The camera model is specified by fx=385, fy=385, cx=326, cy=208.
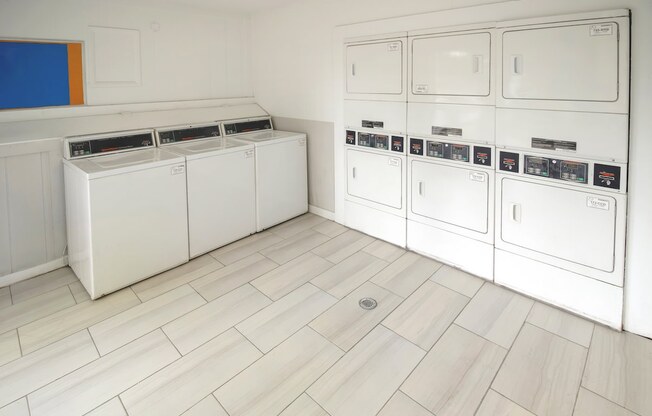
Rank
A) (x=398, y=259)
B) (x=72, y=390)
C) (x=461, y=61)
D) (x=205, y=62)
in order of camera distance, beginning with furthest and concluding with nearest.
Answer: (x=205, y=62) → (x=398, y=259) → (x=461, y=61) → (x=72, y=390)

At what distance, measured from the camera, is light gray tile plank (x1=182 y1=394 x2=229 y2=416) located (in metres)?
1.87

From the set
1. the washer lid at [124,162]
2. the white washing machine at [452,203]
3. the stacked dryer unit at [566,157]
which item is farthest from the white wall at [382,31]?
the washer lid at [124,162]

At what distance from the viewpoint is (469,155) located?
9.86 ft

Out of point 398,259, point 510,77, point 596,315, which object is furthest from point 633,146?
point 398,259

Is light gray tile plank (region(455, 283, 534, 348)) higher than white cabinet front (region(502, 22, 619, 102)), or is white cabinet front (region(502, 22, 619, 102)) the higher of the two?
white cabinet front (region(502, 22, 619, 102))

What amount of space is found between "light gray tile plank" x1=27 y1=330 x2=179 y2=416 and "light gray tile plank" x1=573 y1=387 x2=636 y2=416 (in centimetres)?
217

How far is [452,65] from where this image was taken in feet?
9.78

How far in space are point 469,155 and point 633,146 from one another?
1014 mm

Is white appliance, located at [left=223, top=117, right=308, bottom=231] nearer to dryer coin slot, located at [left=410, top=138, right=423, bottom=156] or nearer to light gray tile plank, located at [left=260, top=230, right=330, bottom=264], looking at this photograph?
light gray tile plank, located at [left=260, top=230, right=330, bottom=264]

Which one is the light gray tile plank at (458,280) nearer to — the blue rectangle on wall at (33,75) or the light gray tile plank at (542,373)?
the light gray tile plank at (542,373)

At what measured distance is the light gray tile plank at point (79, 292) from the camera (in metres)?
2.90

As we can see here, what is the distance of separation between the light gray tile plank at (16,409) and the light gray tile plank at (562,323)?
2936 millimetres

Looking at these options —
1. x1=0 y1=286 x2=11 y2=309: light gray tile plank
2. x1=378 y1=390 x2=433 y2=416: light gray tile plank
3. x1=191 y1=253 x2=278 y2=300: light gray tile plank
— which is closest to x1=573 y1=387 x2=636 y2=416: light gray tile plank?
x1=378 y1=390 x2=433 y2=416: light gray tile plank

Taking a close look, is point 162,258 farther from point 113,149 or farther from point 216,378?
point 216,378
